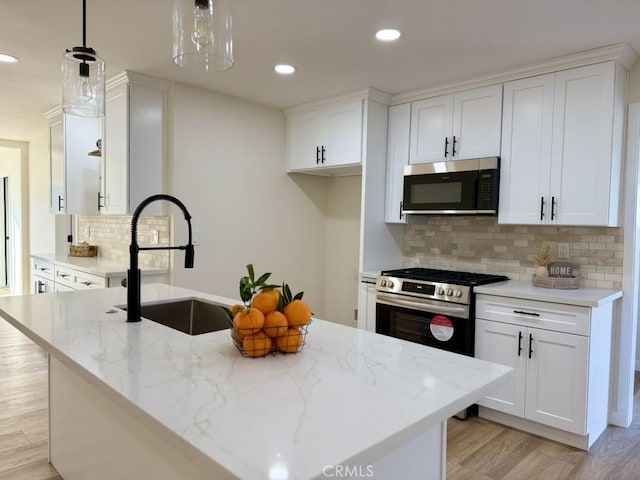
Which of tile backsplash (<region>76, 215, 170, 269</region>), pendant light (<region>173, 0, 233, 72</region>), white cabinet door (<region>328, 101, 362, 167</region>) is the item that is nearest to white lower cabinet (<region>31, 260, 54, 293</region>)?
tile backsplash (<region>76, 215, 170, 269</region>)

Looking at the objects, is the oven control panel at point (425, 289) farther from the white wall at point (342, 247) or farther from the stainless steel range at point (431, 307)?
the white wall at point (342, 247)

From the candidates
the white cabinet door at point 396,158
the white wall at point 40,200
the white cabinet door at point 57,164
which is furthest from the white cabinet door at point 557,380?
the white wall at point 40,200

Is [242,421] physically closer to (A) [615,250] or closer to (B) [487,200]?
(B) [487,200]

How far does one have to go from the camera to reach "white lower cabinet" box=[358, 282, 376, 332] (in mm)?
3721

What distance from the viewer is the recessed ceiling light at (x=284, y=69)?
3.23 m

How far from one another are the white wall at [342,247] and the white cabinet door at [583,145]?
197cm

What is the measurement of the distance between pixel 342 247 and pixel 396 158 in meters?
1.23

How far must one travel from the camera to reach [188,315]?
7.93 feet

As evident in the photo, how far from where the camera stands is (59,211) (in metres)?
4.61

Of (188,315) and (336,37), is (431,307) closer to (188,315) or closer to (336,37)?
(188,315)

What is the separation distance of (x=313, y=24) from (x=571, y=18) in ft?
4.38

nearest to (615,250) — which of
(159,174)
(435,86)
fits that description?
(435,86)

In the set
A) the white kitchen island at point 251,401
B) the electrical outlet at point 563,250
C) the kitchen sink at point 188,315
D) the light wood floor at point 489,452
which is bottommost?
the light wood floor at point 489,452

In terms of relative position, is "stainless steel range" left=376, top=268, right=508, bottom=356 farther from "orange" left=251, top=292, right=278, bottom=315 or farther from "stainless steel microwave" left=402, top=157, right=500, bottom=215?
"orange" left=251, top=292, right=278, bottom=315
